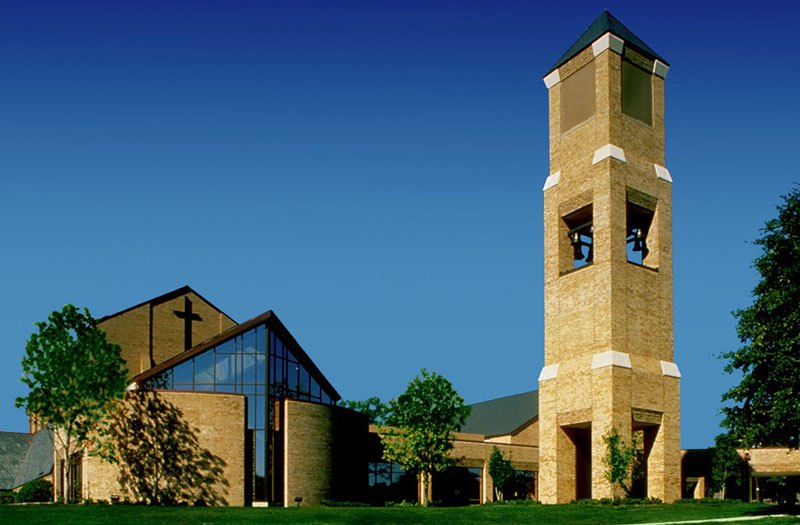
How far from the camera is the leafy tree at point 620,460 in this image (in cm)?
3494

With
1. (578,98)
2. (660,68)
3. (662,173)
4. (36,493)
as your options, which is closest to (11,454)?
(36,493)

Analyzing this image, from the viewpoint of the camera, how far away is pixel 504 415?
65.6 meters

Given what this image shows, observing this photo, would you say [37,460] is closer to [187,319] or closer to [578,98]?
[187,319]

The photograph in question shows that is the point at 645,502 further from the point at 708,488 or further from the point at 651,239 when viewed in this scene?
the point at 708,488

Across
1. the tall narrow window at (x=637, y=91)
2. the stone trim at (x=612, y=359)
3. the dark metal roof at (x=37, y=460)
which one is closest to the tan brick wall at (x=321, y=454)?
the stone trim at (x=612, y=359)

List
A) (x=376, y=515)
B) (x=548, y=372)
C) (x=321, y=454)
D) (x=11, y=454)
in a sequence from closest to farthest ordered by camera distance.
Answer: (x=376, y=515) → (x=321, y=454) → (x=548, y=372) → (x=11, y=454)

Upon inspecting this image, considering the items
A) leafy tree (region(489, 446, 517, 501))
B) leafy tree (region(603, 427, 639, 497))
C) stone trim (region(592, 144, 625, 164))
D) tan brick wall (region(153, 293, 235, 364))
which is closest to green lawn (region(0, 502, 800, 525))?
leafy tree (region(603, 427, 639, 497))

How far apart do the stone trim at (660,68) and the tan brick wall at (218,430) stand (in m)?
25.5

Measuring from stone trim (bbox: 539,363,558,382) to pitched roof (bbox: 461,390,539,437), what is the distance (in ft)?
66.2

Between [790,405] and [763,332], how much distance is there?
2.72 metres

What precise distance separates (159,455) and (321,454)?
758cm

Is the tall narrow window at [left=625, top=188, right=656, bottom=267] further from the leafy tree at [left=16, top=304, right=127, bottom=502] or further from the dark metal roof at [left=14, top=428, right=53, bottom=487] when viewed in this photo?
the dark metal roof at [left=14, top=428, right=53, bottom=487]

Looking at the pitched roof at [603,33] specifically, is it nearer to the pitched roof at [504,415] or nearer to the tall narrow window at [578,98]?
the tall narrow window at [578,98]

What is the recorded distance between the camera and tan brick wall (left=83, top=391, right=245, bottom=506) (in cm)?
3666
